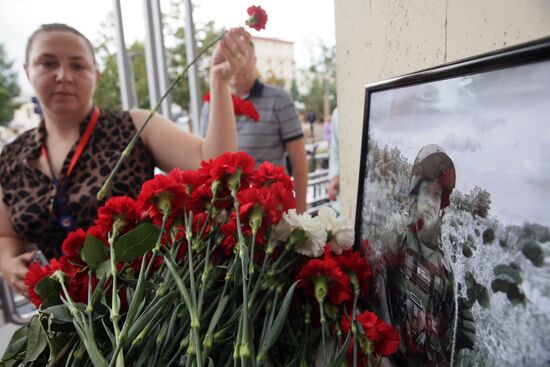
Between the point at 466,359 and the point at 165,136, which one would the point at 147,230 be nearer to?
the point at 466,359

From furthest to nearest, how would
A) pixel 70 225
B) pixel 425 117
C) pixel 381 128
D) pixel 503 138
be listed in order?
pixel 70 225 < pixel 381 128 < pixel 425 117 < pixel 503 138

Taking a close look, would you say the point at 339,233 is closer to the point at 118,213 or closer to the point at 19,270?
the point at 118,213

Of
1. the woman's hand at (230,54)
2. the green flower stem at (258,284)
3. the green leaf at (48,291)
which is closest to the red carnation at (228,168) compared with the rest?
the green flower stem at (258,284)

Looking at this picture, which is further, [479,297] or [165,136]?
[165,136]

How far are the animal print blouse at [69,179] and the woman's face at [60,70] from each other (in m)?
0.09

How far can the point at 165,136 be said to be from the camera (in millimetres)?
1044

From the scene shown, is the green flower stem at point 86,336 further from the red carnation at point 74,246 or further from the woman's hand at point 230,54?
the woman's hand at point 230,54

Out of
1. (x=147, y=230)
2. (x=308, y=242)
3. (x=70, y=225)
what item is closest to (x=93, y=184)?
(x=70, y=225)

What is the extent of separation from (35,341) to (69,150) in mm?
773

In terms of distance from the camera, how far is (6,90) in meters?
5.29

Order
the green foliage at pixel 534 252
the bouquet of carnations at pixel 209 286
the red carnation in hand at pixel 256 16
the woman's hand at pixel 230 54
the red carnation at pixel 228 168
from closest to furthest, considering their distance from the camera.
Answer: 1. the green foliage at pixel 534 252
2. the bouquet of carnations at pixel 209 286
3. the red carnation at pixel 228 168
4. the red carnation in hand at pixel 256 16
5. the woman's hand at pixel 230 54

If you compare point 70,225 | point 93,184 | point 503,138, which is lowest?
point 70,225

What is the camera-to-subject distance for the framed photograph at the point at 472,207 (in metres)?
0.22

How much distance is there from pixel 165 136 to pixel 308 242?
0.74m
